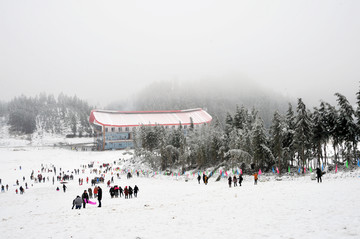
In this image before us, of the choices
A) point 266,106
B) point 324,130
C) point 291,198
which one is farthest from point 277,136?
point 266,106

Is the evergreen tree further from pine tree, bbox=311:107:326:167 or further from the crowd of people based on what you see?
the crowd of people

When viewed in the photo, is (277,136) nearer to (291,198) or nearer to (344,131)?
(344,131)

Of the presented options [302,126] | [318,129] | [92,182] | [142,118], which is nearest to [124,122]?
[142,118]

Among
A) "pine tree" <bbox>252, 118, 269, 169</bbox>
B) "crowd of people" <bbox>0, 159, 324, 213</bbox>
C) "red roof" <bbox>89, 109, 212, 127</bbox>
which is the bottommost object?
"crowd of people" <bbox>0, 159, 324, 213</bbox>

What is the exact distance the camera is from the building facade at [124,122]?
287 feet

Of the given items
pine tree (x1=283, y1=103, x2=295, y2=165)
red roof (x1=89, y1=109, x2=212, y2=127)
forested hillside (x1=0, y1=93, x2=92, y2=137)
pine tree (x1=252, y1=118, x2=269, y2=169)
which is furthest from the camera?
forested hillside (x1=0, y1=93, x2=92, y2=137)

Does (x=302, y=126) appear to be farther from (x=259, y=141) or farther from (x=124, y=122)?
(x=124, y=122)

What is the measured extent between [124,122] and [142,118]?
850cm

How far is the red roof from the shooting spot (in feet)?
299

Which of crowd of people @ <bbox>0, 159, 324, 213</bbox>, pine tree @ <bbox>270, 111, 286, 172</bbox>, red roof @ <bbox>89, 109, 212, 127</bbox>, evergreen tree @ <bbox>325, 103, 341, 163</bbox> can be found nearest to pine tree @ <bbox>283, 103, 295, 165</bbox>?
pine tree @ <bbox>270, 111, 286, 172</bbox>

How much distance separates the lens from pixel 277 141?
107 feet

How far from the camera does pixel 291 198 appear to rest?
13.9 metres

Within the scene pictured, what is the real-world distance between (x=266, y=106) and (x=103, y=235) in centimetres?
19288

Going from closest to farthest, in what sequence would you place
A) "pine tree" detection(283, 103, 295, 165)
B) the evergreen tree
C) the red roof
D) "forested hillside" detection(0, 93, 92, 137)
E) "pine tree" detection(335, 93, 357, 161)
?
1. "pine tree" detection(335, 93, 357, 161)
2. the evergreen tree
3. "pine tree" detection(283, 103, 295, 165)
4. the red roof
5. "forested hillside" detection(0, 93, 92, 137)
